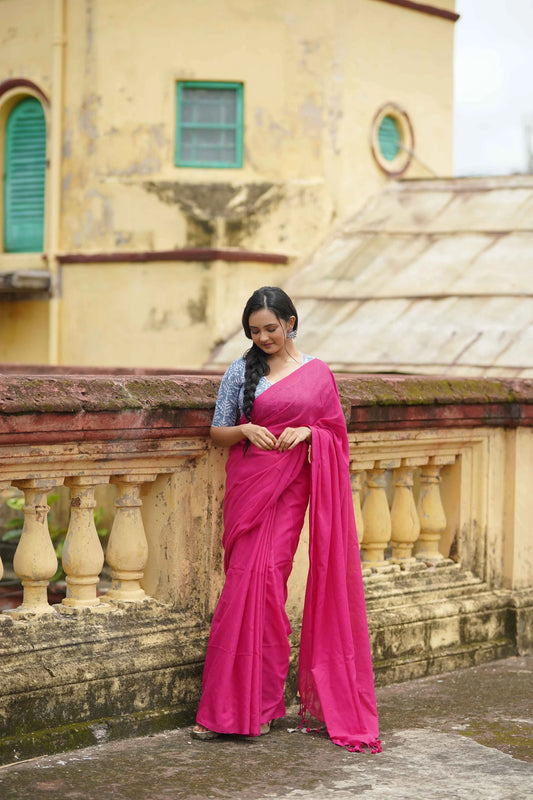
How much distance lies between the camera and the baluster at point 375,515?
5.42 metres

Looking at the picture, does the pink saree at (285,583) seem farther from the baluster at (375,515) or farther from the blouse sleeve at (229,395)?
the baluster at (375,515)

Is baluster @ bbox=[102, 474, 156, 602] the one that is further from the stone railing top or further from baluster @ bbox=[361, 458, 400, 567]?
baluster @ bbox=[361, 458, 400, 567]

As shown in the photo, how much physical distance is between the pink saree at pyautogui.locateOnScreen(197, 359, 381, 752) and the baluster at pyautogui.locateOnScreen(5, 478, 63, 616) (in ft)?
2.10

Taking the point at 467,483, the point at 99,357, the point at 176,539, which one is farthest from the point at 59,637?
the point at 99,357


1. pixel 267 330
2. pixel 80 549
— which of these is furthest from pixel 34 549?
pixel 267 330

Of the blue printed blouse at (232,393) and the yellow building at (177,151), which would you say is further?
the yellow building at (177,151)

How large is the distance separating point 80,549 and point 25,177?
9.48 meters

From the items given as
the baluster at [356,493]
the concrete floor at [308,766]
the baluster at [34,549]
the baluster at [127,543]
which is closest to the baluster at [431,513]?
the baluster at [356,493]

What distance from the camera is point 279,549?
4387 mm

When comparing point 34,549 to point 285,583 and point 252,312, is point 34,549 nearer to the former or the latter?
point 285,583

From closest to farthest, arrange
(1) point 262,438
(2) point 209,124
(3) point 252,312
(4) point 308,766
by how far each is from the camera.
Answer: (4) point 308,766, (1) point 262,438, (3) point 252,312, (2) point 209,124

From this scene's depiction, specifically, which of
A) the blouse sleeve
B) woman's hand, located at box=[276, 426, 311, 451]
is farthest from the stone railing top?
woman's hand, located at box=[276, 426, 311, 451]

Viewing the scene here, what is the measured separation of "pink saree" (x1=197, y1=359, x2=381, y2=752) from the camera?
4.28 metres

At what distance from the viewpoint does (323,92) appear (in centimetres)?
1252
